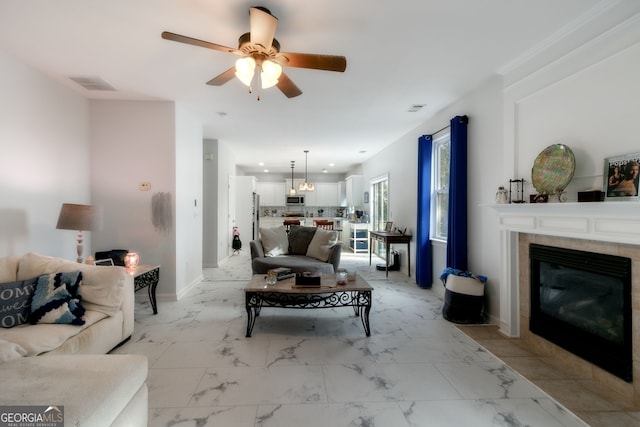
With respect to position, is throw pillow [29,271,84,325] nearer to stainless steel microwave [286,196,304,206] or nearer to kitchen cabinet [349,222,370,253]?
kitchen cabinet [349,222,370,253]

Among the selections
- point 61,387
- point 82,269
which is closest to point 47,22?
point 82,269

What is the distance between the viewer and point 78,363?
1404 mm

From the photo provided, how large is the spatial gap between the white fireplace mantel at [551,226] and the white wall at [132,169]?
3.95 metres

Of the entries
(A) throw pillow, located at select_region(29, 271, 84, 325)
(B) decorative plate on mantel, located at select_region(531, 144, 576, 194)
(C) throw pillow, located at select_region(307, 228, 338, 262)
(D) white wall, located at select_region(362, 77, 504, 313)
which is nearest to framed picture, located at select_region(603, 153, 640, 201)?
(B) decorative plate on mantel, located at select_region(531, 144, 576, 194)

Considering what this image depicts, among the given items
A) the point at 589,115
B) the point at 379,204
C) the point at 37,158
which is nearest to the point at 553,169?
the point at 589,115

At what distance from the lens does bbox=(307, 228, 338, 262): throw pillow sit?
14.0ft

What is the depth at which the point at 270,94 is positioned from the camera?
11.5 ft

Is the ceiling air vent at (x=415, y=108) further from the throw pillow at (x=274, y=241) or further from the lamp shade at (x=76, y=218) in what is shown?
the lamp shade at (x=76, y=218)

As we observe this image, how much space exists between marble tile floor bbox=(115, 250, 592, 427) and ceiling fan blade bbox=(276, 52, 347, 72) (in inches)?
89.0

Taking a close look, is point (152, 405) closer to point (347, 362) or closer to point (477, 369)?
point (347, 362)

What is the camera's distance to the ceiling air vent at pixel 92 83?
308 centimetres

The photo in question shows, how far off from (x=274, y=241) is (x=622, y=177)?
3855mm

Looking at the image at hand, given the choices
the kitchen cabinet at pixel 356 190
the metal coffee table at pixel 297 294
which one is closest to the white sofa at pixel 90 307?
the metal coffee table at pixel 297 294

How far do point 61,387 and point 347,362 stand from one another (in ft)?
5.98
